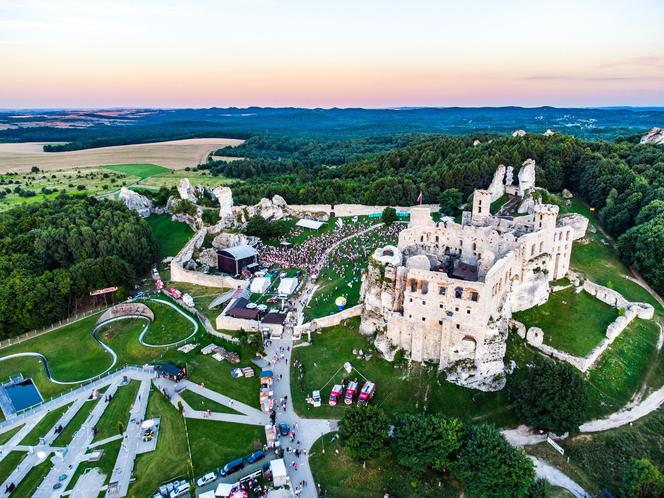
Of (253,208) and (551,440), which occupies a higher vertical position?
(253,208)

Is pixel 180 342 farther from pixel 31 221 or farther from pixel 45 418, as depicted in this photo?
pixel 31 221

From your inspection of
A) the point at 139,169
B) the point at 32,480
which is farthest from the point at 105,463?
the point at 139,169

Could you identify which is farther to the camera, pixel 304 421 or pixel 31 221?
pixel 31 221

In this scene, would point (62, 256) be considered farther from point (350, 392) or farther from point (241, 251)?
point (350, 392)

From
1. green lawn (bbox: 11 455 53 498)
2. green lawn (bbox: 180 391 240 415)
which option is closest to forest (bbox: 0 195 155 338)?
green lawn (bbox: 180 391 240 415)

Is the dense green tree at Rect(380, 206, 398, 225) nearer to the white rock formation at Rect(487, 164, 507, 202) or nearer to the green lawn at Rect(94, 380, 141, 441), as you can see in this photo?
the white rock formation at Rect(487, 164, 507, 202)

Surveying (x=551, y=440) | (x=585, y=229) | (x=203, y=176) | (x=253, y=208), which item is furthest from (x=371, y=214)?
(x=203, y=176)
